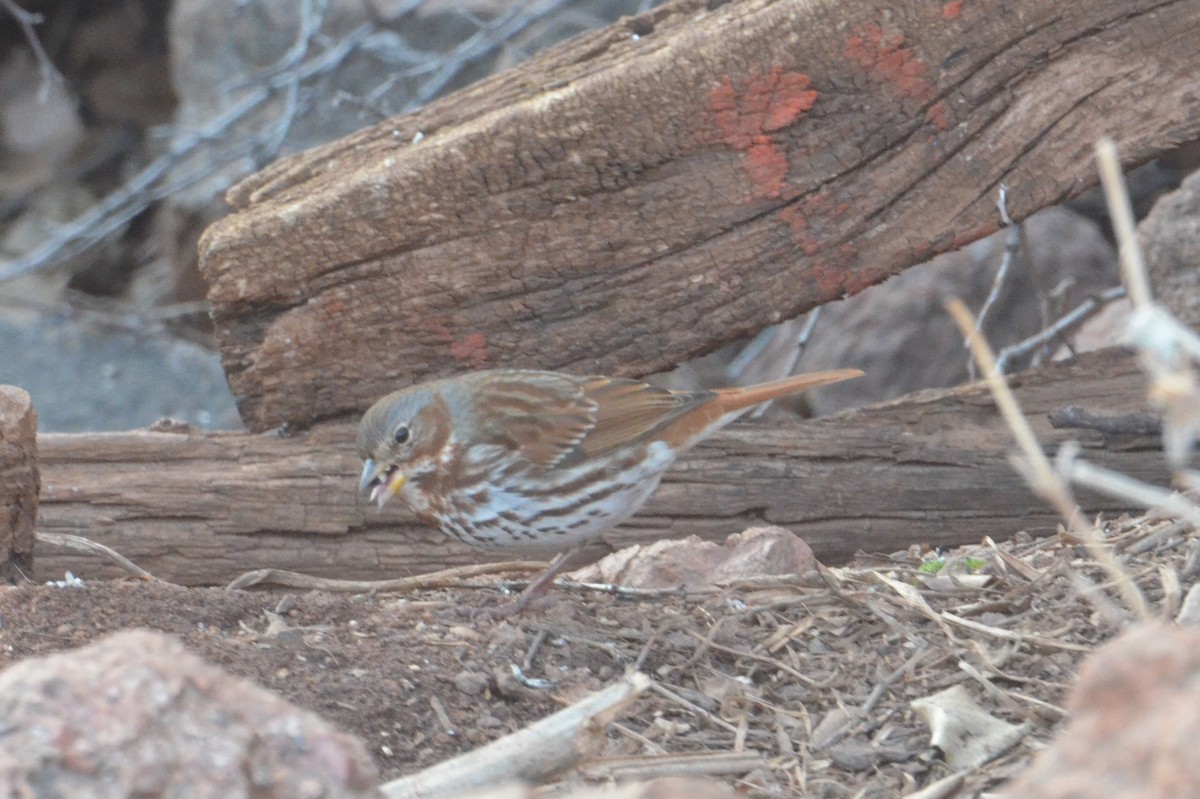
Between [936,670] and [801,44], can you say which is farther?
[801,44]

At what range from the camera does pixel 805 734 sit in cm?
295

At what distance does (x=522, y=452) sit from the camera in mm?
4129

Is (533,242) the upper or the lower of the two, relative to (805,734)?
upper

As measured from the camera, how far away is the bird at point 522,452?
4016mm

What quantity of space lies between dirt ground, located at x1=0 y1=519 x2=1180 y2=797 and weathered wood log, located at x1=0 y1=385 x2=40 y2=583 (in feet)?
1.00

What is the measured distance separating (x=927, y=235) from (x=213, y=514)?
2.28m

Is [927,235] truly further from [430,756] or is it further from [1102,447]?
[430,756]

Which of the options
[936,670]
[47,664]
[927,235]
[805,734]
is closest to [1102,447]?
[927,235]

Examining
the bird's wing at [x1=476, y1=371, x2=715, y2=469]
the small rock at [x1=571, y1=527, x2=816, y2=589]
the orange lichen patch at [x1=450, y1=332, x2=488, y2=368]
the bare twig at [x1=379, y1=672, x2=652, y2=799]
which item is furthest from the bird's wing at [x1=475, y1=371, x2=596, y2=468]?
the bare twig at [x1=379, y1=672, x2=652, y2=799]

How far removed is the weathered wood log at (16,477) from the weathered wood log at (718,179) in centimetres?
82

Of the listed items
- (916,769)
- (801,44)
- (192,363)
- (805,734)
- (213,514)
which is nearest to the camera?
(916,769)

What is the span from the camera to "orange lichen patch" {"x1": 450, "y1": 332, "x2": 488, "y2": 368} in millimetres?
4355

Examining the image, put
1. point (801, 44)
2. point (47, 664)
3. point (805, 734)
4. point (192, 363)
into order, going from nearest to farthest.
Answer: point (47, 664)
point (805, 734)
point (801, 44)
point (192, 363)

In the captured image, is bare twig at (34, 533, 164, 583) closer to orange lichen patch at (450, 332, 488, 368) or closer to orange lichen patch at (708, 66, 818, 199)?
orange lichen patch at (450, 332, 488, 368)
